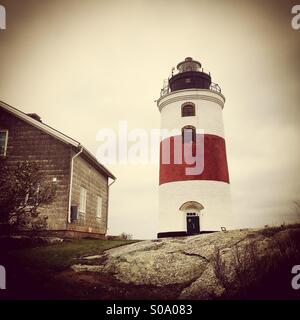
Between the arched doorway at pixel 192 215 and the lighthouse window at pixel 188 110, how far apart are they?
3900 millimetres

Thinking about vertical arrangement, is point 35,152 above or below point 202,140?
below

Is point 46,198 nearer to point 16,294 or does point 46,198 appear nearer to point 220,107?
point 16,294

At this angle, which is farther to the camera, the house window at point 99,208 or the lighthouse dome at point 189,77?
the lighthouse dome at point 189,77

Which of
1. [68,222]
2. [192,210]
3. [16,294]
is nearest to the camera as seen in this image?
[16,294]

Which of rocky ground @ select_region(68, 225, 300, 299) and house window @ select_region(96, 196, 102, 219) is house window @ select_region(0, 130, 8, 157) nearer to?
house window @ select_region(96, 196, 102, 219)

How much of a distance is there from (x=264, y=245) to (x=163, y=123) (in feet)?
29.7

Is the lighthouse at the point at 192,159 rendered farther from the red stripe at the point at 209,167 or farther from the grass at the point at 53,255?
the grass at the point at 53,255

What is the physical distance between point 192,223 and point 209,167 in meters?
2.37

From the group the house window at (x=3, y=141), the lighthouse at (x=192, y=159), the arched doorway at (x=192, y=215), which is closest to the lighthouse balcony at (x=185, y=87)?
the lighthouse at (x=192, y=159)

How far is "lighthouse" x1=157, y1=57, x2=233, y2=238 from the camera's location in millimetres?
13242

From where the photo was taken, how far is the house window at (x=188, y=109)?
47.8ft

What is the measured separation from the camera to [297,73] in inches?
374
